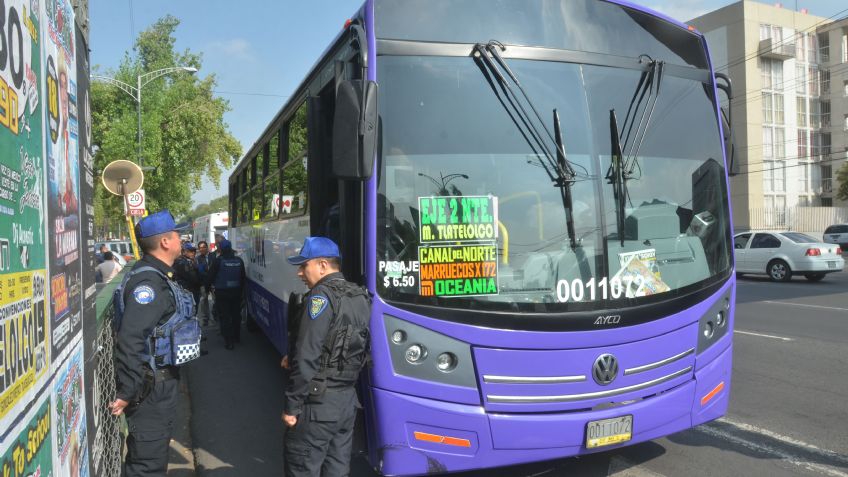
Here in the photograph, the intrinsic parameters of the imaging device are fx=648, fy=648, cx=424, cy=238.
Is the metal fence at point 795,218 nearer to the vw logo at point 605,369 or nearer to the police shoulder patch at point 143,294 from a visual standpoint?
the vw logo at point 605,369

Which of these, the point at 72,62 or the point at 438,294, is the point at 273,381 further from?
the point at 72,62

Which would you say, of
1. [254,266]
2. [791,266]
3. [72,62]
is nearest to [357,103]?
[72,62]

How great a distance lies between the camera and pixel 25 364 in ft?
5.39

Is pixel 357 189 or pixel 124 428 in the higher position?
pixel 357 189

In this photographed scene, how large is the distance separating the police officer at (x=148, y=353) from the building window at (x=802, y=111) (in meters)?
52.7

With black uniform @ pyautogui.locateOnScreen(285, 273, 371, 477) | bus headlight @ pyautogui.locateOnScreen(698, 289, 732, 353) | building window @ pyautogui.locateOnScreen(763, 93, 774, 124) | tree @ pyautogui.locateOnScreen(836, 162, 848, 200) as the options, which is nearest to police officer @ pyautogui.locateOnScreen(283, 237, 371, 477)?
black uniform @ pyautogui.locateOnScreen(285, 273, 371, 477)

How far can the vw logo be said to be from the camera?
3.88m

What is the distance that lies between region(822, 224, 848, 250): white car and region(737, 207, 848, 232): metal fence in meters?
7.13

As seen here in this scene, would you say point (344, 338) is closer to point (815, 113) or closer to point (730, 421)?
point (730, 421)

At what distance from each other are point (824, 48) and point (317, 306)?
Result: 56.1m

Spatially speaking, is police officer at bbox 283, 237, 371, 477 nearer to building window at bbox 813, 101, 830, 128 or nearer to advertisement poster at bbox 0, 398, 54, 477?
advertisement poster at bbox 0, 398, 54, 477

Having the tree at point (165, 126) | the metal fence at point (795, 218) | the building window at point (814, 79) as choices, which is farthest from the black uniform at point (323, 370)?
the building window at point (814, 79)

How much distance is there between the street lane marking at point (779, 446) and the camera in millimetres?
4594

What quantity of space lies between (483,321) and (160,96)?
31.8 m
